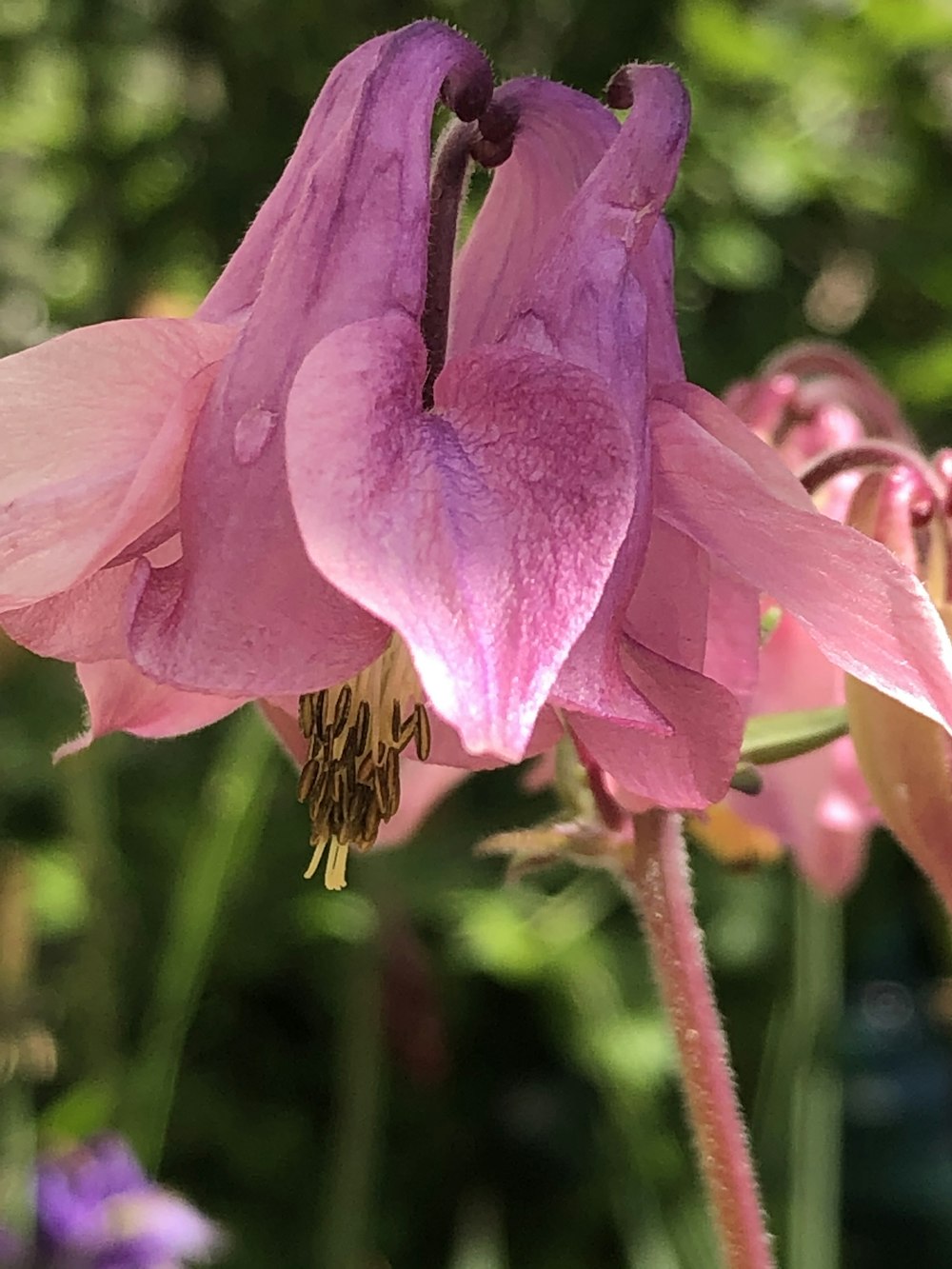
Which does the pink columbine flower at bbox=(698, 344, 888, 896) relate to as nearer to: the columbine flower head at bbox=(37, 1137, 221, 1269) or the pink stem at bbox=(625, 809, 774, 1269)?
the pink stem at bbox=(625, 809, 774, 1269)

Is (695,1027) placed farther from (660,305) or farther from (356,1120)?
(356,1120)

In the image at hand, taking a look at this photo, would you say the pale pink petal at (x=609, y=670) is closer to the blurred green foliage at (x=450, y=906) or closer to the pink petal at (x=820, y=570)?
the pink petal at (x=820, y=570)

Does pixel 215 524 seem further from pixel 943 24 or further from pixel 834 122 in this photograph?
pixel 834 122

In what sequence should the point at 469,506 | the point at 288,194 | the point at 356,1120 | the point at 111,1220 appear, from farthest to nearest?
the point at 356,1120, the point at 111,1220, the point at 288,194, the point at 469,506

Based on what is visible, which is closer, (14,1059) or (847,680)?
(847,680)

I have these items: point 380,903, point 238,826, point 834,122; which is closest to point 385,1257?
point 380,903

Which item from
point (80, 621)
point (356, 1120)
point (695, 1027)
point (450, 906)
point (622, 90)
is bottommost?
point (356, 1120)

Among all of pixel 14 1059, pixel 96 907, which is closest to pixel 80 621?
pixel 14 1059
